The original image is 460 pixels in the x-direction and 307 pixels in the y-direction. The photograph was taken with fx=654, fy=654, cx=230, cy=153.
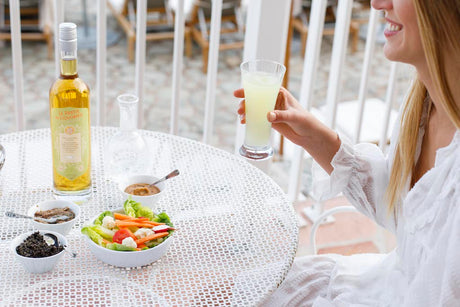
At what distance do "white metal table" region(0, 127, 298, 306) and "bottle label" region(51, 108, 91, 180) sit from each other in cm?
8

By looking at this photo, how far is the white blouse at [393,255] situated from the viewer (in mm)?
1101

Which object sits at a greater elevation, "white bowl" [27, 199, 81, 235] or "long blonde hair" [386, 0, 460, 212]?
"long blonde hair" [386, 0, 460, 212]

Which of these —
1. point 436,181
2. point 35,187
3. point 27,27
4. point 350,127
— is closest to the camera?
point 436,181

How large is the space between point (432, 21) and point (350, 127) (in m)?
2.34

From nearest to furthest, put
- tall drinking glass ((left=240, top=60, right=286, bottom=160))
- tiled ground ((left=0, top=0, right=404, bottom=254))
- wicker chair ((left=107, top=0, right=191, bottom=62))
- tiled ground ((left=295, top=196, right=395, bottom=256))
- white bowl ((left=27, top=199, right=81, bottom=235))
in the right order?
1. white bowl ((left=27, top=199, right=81, bottom=235))
2. tall drinking glass ((left=240, top=60, right=286, bottom=160))
3. tiled ground ((left=295, top=196, right=395, bottom=256))
4. tiled ground ((left=0, top=0, right=404, bottom=254))
5. wicker chair ((left=107, top=0, right=191, bottom=62))

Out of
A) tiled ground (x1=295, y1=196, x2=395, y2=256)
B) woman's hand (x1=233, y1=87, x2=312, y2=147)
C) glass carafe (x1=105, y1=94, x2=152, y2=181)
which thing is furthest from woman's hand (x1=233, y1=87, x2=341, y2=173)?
tiled ground (x1=295, y1=196, x2=395, y2=256)

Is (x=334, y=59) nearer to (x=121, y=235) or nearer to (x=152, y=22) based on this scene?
(x=121, y=235)

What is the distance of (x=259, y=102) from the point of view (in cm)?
132

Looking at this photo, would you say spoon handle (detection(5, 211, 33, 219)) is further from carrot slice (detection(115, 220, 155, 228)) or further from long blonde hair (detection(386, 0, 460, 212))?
long blonde hair (detection(386, 0, 460, 212))

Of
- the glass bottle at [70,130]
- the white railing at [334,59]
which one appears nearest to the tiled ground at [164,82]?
the white railing at [334,59]

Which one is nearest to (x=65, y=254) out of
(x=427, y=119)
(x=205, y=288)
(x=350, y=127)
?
(x=205, y=288)

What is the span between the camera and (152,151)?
4.93ft

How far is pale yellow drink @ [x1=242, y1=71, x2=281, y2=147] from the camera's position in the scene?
1.30 m

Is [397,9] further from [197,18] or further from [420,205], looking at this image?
[197,18]
